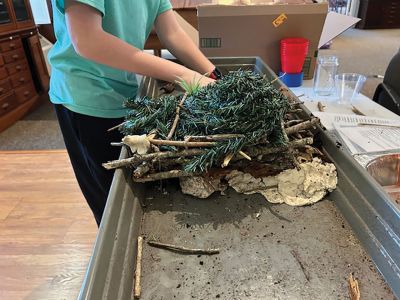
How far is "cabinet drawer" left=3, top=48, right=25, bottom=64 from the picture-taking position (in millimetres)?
2559

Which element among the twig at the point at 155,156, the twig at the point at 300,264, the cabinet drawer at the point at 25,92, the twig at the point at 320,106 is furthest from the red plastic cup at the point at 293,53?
the cabinet drawer at the point at 25,92

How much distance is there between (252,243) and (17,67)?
2.81 metres

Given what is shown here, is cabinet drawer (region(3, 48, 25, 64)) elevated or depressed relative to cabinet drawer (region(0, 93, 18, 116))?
elevated

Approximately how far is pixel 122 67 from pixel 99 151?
10.5 inches

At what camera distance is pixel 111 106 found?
85 centimetres

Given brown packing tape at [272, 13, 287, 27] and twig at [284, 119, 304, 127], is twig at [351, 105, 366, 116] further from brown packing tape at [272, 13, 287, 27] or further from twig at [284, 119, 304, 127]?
twig at [284, 119, 304, 127]

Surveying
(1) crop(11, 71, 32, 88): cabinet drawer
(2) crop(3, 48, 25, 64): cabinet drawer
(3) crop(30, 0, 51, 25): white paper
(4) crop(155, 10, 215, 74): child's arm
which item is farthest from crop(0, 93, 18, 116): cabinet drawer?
(4) crop(155, 10, 215, 74): child's arm

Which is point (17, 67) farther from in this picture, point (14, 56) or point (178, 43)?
point (178, 43)

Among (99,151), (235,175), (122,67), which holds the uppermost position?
(122,67)

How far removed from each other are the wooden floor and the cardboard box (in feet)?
3.34

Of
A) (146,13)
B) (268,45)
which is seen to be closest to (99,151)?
(146,13)

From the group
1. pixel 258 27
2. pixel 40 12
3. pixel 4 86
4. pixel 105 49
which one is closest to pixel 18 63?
pixel 4 86

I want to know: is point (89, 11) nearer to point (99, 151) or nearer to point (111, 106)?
point (111, 106)

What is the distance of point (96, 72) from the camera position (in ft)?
2.68
